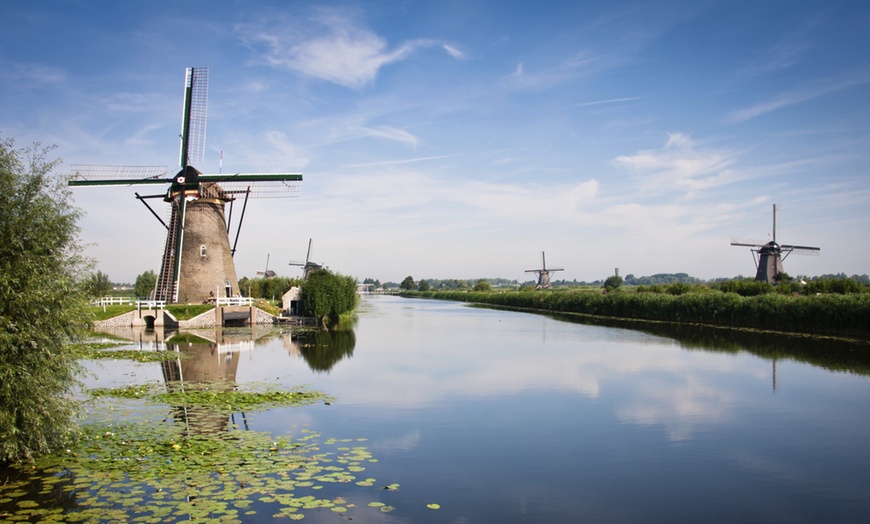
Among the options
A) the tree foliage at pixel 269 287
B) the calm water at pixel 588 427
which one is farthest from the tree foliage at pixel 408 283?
the calm water at pixel 588 427

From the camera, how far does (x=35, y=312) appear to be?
8664 millimetres

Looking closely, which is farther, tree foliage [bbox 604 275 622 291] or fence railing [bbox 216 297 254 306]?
tree foliage [bbox 604 275 622 291]

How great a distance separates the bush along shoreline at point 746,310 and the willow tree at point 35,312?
31.1 m

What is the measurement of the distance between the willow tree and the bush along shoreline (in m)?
31.1

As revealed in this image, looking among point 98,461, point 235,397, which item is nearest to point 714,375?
point 235,397

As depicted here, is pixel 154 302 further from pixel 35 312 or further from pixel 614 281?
pixel 614 281

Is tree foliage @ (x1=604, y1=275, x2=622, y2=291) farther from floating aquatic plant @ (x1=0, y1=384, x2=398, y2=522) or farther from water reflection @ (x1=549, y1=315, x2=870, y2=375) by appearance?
floating aquatic plant @ (x1=0, y1=384, x2=398, y2=522)

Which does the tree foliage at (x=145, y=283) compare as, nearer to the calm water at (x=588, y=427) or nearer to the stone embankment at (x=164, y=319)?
the stone embankment at (x=164, y=319)

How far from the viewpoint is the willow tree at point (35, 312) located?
328 inches

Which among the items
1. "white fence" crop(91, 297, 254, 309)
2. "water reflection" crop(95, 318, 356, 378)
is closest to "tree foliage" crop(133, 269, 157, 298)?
"white fence" crop(91, 297, 254, 309)

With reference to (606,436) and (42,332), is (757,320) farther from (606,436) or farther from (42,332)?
(42,332)

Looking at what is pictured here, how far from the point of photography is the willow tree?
8328 millimetres

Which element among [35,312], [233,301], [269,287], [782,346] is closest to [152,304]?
[233,301]

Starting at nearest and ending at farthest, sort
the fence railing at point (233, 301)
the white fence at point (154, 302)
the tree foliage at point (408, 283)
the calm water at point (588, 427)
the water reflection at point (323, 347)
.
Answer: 1. the calm water at point (588, 427)
2. the water reflection at point (323, 347)
3. the white fence at point (154, 302)
4. the fence railing at point (233, 301)
5. the tree foliage at point (408, 283)
